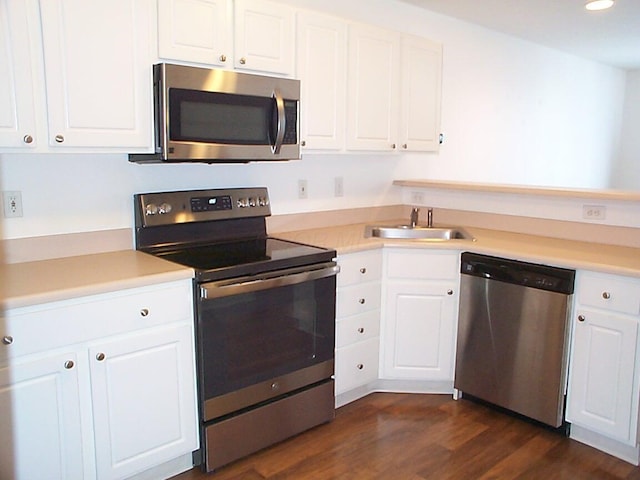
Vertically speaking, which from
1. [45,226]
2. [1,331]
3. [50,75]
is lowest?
[1,331]

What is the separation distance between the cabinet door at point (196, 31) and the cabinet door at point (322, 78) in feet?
1.46

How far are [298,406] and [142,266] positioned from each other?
3.28 ft

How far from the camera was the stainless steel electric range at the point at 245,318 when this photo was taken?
2209 millimetres

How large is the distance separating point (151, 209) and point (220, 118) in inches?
21.5

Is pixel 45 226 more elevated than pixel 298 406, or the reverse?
pixel 45 226

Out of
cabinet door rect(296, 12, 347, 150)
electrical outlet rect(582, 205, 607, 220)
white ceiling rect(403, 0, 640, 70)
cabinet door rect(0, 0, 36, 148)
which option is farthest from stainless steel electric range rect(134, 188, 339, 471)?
white ceiling rect(403, 0, 640, 70)

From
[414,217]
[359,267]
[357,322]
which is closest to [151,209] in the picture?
[359,267]

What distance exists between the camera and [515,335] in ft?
8.68

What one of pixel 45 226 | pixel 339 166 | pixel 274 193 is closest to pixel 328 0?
pixel 339 166

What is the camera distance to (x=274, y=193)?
309 cm

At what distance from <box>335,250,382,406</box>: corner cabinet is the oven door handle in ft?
0.71

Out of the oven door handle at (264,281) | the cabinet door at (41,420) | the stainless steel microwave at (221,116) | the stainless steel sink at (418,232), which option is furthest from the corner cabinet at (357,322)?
the cabinet door at (41,420)

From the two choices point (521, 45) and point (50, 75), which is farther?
point (521, 45)

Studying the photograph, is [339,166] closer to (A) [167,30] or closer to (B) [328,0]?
(B) [328,0]
